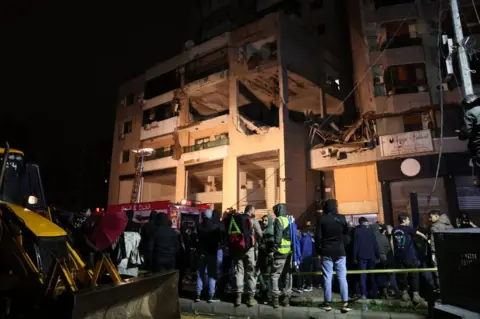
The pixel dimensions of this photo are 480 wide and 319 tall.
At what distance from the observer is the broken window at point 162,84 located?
2908cm

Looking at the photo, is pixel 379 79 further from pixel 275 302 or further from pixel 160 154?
pixel 160 154

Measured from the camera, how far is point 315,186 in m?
22.5

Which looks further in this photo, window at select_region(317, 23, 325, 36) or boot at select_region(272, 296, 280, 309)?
window at select_region(317, 23, 325, 36)

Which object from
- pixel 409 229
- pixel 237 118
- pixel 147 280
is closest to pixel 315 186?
pixel 237 118

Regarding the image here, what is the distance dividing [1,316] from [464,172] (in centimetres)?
1970

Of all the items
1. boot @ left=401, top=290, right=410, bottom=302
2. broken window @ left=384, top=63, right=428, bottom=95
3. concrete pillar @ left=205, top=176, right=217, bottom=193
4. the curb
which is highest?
broken window @ left=384, top=63, right=428, bottom=95

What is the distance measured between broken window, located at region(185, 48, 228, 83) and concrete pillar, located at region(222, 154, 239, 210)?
8.16m

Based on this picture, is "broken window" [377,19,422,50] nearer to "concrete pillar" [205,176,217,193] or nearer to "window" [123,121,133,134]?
"concrete pillar" [205,176,217,193]

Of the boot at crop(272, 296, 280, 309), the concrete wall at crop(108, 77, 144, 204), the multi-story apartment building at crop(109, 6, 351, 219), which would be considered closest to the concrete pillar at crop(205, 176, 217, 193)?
the multi-story apartment building at crop(109, 6, 351, 219)

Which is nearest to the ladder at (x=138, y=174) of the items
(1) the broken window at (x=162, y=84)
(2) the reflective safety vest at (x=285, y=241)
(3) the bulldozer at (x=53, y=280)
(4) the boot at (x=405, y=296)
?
(1) the broken window at (x=162, y=84)

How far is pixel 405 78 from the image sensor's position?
20.0 meters

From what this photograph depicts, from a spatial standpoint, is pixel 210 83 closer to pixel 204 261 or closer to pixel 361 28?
pixel 361 28

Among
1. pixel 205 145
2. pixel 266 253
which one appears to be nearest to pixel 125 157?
pixel 205 145

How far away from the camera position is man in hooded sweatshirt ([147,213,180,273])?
6832 mm
